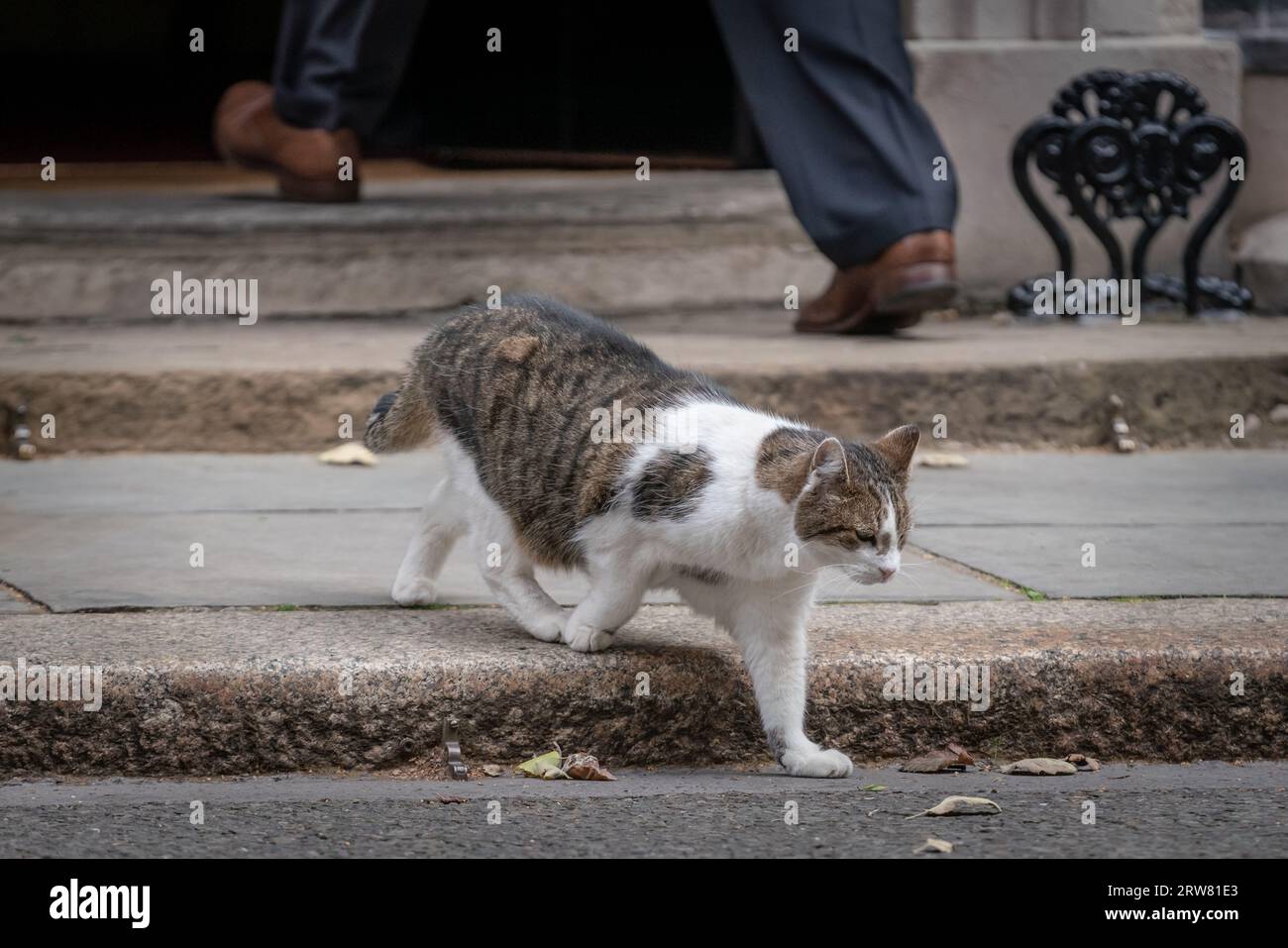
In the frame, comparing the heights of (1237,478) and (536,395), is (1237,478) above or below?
below

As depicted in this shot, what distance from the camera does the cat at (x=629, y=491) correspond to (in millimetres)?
3027

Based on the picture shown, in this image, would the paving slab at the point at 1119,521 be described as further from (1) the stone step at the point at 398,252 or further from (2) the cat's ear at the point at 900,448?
(1) the stone step at the point at 398,252

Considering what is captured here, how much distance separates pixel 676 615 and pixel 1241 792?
3.71 ft

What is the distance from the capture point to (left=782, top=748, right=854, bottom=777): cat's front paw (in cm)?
303

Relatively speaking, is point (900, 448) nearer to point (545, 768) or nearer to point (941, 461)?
point (545, 768)

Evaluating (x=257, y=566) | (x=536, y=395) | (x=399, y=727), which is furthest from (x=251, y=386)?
(x=399, y=727)

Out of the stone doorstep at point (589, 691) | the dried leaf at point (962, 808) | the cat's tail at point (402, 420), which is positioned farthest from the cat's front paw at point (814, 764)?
the cat's tail at point (402, 420)

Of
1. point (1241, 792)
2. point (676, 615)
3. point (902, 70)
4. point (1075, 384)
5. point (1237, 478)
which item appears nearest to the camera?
point (1241, 792)

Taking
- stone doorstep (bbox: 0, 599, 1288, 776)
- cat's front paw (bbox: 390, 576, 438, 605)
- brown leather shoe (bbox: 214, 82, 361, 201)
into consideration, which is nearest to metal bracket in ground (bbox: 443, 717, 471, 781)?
stone doorstep (bbox: 0, 599, 1288, 776)

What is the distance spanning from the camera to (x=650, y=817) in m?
2.77

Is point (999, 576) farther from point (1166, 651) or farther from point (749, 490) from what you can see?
point (749, 490)

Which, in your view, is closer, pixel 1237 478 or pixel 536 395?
pixel 536 395

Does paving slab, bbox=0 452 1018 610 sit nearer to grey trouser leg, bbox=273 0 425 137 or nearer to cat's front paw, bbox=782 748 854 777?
cat's front paw, bbox=782 748 854 777

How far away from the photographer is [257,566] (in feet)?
12.5
